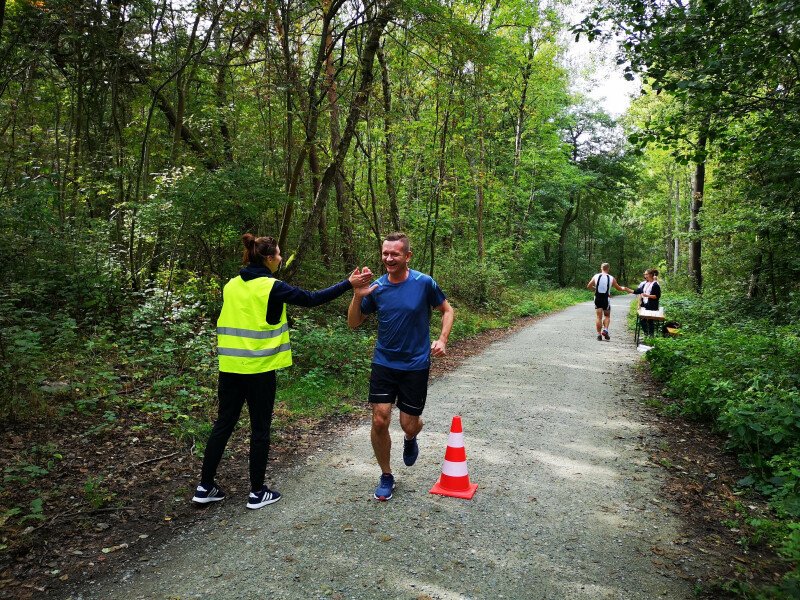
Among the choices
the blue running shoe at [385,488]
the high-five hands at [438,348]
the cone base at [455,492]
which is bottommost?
the cone base at [455,492]

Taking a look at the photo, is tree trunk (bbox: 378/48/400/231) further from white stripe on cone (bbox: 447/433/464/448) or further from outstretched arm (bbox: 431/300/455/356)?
white stripe on cone (bbox: 447/433/464/448)

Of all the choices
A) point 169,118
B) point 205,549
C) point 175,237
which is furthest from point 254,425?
point 169,118

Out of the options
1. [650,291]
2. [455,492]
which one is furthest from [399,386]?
[650,291]

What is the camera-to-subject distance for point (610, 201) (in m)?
38.6

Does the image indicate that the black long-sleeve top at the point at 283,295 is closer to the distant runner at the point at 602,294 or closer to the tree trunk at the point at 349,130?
the tree trunk at the point at 349,130

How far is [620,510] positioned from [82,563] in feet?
13.7

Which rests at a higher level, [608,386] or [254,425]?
[254,425]

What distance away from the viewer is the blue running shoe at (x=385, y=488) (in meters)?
4.31

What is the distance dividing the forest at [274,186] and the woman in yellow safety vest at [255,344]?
1.31m

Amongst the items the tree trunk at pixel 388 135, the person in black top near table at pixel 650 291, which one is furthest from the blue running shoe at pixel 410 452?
the person in black top near table at pixel 650 291

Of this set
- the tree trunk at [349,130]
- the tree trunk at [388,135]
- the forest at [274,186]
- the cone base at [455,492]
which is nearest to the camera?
the cone base at [455,492]

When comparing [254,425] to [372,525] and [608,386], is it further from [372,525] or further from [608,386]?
[608,386]

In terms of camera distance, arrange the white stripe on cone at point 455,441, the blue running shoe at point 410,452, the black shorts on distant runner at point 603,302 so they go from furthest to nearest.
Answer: the black shorts on distant runner at point 603,302 → the blue running shoe at point 410,452 → the white stripe on cone at point 455,441

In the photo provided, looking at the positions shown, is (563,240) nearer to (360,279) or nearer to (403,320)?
(403,320)
